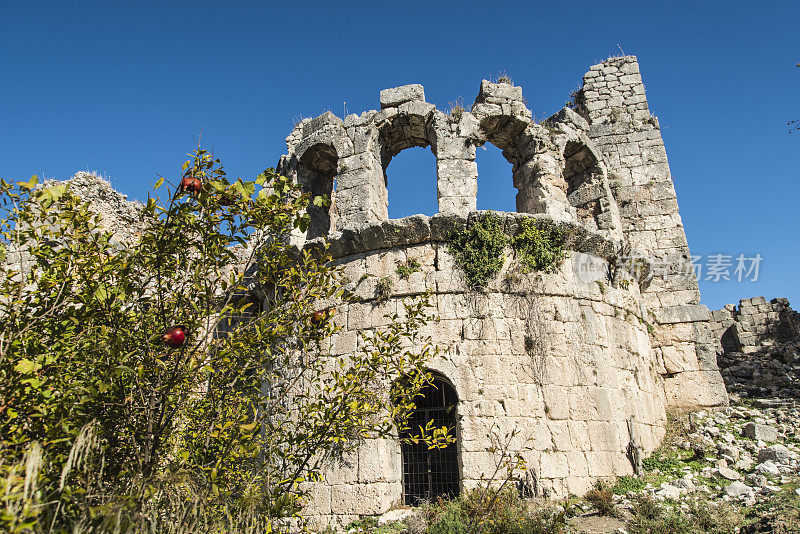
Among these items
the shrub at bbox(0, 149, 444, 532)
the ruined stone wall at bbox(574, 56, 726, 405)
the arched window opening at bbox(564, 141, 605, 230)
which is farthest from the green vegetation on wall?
the shrub at bbox(0, 149, 444, 532)

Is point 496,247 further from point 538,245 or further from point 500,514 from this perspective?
point 500,514

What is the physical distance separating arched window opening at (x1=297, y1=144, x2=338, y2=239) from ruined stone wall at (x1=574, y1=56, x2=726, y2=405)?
5612 mm

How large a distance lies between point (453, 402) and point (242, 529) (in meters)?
4.92

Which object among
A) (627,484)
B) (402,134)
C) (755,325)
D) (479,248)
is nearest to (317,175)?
(402,134)

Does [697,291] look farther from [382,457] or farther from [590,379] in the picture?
[382,457]

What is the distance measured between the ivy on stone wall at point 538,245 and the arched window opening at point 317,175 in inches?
143

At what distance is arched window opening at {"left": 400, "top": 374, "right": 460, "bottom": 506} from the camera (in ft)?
25.4

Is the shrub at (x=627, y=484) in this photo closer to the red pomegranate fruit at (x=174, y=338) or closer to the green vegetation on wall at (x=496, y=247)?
the green vegetation on wall at (x=496, y=247)

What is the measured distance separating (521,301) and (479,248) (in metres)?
1.01

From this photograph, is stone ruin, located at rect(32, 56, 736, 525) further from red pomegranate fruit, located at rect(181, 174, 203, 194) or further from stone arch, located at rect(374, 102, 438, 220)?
red pomegranate fruit, located at rect(181, 174, 203, 194)

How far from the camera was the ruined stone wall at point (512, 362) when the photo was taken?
294 inches

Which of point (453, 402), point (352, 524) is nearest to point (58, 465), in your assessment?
point (352, 524)

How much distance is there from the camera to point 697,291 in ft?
35.7

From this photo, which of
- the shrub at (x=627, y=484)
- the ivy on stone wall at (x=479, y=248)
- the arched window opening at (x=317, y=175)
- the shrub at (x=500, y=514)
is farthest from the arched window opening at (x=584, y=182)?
the shrub at (x=500, y=514)
